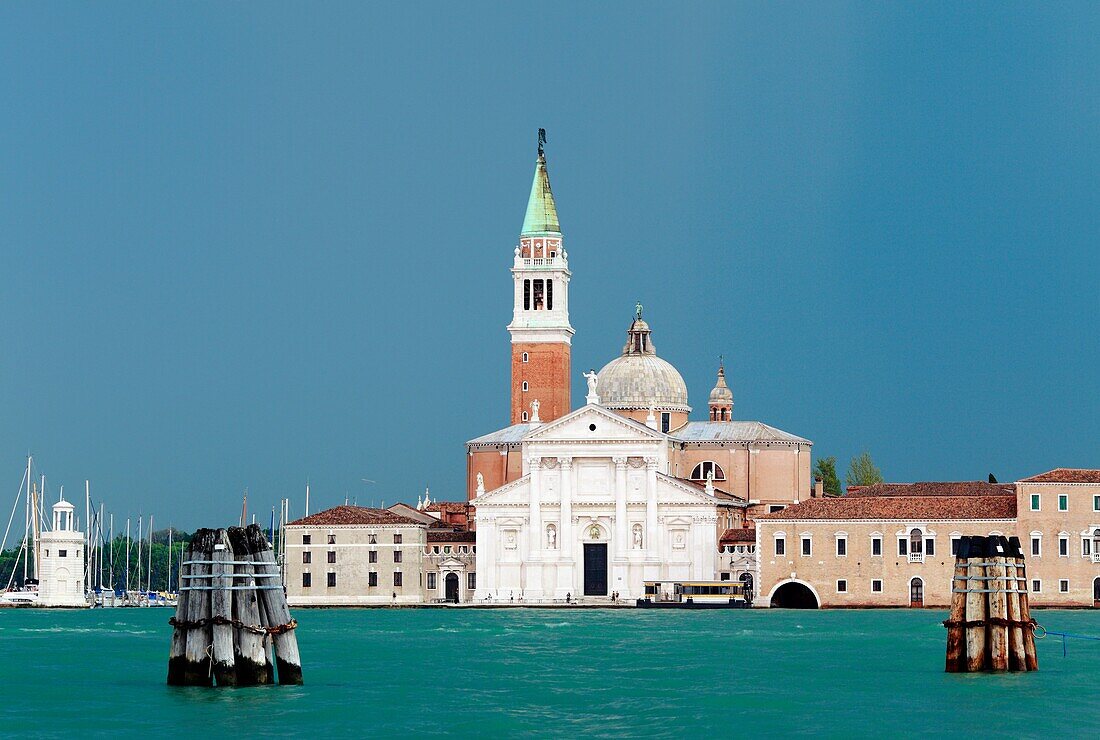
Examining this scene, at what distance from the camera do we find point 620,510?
255ft

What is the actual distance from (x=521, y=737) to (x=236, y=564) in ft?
14.4

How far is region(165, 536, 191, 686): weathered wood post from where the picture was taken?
28.6 meters

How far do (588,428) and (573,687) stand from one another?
144 ft

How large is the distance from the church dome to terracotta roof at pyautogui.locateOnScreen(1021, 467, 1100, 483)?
805 inches

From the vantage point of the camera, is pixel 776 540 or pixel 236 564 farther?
pixel 776 540

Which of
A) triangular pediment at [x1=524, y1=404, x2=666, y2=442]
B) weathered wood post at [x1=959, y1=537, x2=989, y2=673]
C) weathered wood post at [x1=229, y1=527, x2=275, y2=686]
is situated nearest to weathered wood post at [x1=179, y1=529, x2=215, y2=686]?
weathered wood post at [x1=229, y1=527, x2=275, y2=686]

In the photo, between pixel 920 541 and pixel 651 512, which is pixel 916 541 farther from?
pixel 651 512

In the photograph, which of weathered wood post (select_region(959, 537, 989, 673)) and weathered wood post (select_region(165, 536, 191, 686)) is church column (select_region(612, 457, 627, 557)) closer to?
weathered wood post (select_region(959, 537, 989, 673))

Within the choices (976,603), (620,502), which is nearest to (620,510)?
(620,502)

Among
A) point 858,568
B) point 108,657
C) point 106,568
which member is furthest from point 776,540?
point 106,568

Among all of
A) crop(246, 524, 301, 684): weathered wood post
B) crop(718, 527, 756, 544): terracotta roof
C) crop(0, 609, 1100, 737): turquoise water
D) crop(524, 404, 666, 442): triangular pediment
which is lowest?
crop(0, 609, 1100, 737): turquoise water

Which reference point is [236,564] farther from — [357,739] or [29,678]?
[29,678]

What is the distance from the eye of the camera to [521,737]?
27406mm

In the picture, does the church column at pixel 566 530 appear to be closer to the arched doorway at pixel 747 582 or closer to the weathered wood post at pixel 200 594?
the arched doorway at pixel 747 582
